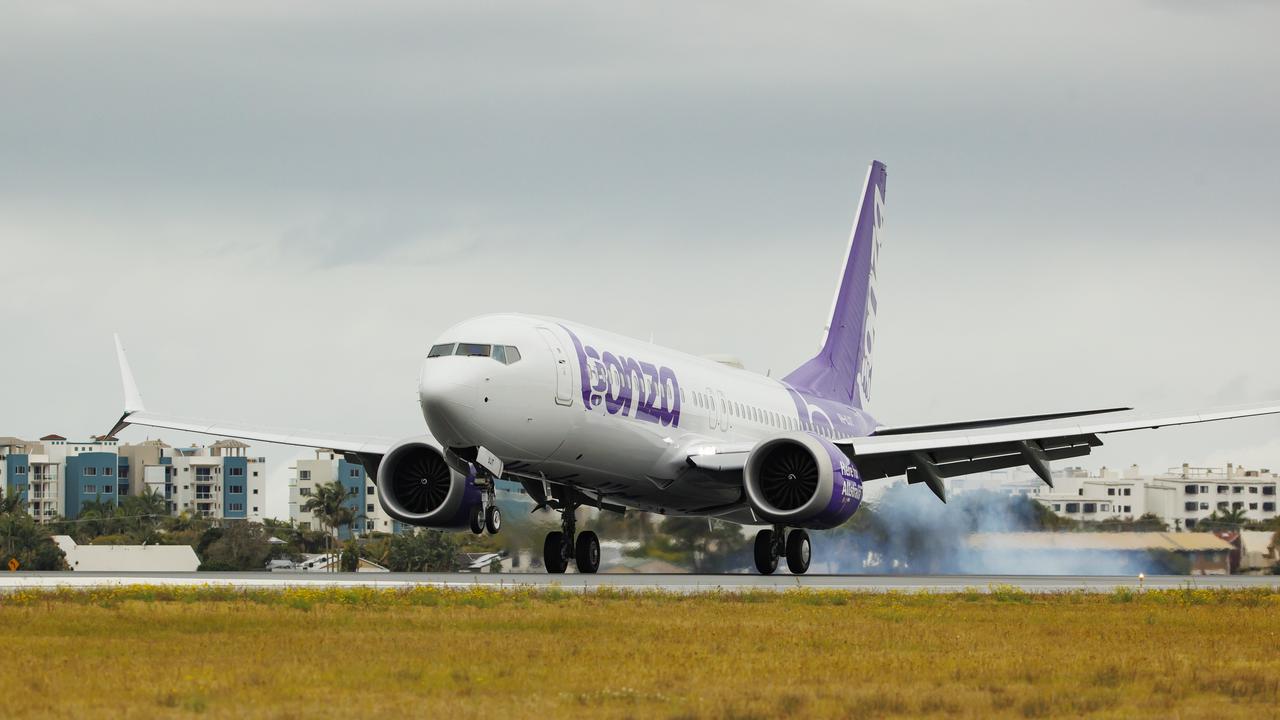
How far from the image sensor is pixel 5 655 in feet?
51.4

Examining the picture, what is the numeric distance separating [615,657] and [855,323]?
3503 centimetres

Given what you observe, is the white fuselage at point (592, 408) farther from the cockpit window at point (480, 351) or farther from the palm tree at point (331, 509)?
the palm tree at point (331, 509)

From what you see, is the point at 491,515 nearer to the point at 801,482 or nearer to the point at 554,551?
the point at 554,551

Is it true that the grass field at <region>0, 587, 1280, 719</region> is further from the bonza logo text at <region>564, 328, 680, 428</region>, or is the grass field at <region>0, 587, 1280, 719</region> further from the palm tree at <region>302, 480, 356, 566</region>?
the palm tree at <region>302, 480, 356, 566</region>

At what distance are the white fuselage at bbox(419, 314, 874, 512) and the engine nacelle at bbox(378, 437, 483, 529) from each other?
2.34 m

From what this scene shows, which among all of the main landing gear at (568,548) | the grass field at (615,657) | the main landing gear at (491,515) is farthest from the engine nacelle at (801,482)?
the grass field at (615,657)

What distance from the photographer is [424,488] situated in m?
35.8

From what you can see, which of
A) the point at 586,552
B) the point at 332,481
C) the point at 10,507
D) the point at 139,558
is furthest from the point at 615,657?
the point at 332,481

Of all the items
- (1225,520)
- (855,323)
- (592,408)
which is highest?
(855,323)

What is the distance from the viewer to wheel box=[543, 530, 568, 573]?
3619 cm

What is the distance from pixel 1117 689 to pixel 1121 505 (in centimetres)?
3646


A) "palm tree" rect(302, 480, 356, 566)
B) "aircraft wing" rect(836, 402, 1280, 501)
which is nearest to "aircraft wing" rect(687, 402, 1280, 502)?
"aircraft wing" rect(836, 402, 1280, 501)

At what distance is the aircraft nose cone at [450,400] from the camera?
29.3 m

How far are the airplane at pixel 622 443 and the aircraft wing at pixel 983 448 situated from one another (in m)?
0.04
